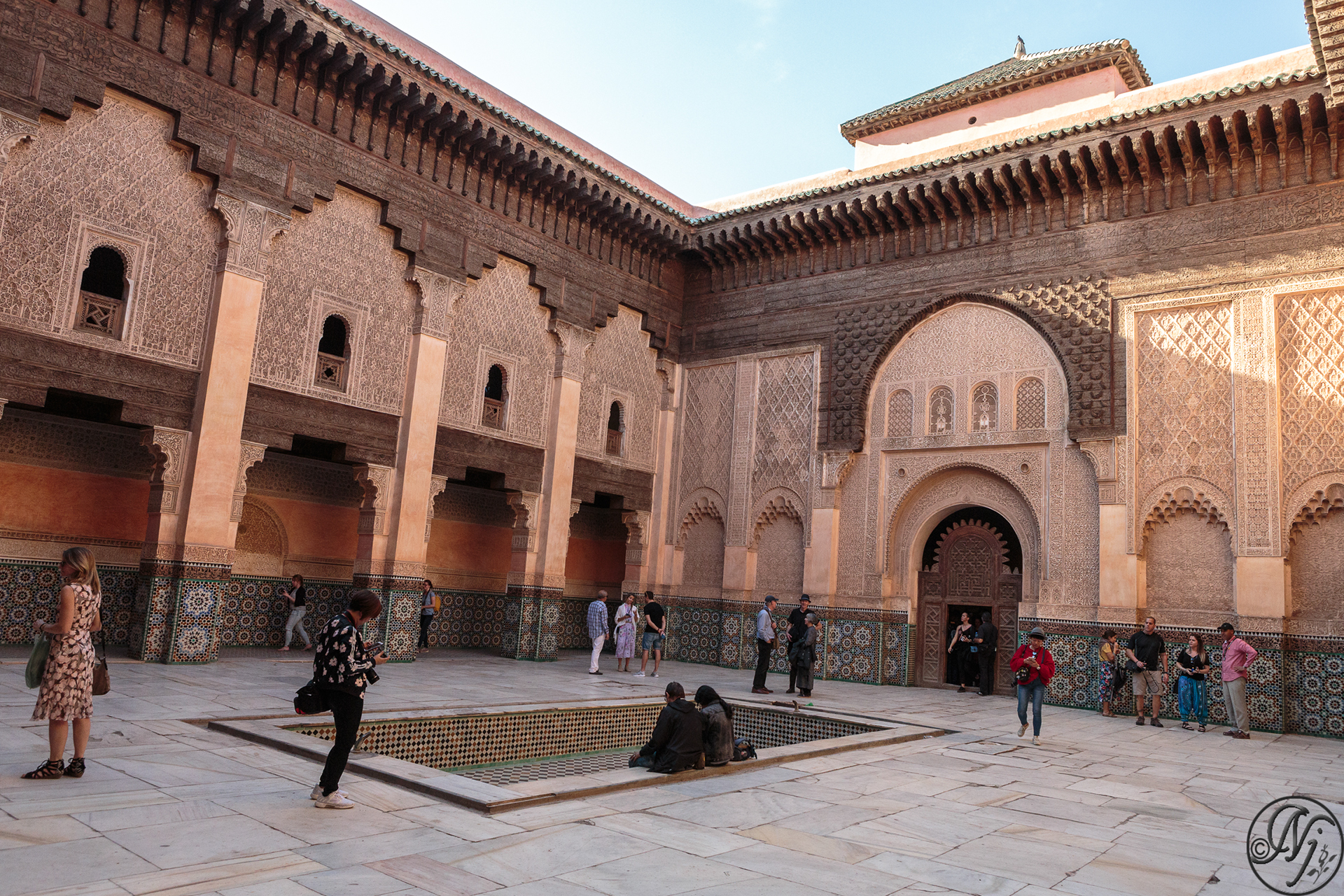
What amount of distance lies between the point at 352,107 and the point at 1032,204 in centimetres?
780

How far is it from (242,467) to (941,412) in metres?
7.91

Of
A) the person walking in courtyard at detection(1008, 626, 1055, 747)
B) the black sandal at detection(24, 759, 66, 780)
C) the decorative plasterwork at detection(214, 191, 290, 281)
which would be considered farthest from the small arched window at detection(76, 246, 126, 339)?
the person walking in courtyard at detection(1008, 626, 1055, 747)

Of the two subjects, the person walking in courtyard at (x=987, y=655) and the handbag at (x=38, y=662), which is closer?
the handbag at (x=38, y=662)

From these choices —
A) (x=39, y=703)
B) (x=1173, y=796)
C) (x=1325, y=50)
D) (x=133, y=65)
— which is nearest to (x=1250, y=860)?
(x=1173, y=796)

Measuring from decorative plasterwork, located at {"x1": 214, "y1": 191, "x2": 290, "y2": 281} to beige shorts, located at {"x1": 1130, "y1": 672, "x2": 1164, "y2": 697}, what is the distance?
30.8 feet

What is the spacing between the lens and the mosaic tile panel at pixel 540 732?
19.6 feet

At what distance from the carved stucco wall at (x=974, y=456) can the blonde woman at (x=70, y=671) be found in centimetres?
926

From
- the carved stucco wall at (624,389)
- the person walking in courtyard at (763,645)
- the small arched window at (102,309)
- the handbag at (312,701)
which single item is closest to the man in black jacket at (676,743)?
the handbag at (312,701)

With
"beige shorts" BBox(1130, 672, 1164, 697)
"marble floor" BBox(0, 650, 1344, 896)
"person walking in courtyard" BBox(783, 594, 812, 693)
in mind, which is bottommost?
"marble floor" BBox(0, 650, 1344, 896)

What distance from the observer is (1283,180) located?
9.61 metres

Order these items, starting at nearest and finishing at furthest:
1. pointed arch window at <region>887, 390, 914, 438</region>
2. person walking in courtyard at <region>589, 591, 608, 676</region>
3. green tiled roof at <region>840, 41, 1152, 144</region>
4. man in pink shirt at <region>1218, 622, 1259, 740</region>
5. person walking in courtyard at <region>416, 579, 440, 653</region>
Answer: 1. man in pink shirt at <region>1218, 622, 1259, 740</region>
2. person walking in courtyard at <region>589, 591, 608, 676</region>
3. person walking in courtyard at <region>416, 579, 440, 653</region>
4. pointed arch window at <region>887, 390, 914, 438</region>
5. green tiled roof at <region>840, 41, 1152, 144</region>

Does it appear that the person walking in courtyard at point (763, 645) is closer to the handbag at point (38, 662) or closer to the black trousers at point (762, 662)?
the black trousers at point (762, 662)

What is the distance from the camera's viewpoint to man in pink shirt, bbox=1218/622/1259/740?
8.46 metres

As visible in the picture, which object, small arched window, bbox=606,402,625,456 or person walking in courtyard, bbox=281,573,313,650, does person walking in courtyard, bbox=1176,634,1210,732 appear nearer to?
small arched window, bbox=606,402,625,456
